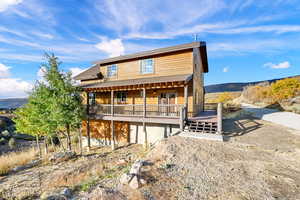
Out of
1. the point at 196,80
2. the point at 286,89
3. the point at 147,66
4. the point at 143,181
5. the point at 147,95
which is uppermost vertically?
the point at 147,66

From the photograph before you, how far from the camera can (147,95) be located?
11906 mm

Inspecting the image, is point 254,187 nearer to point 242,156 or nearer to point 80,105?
point 242,156

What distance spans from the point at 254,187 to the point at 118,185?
390 cm

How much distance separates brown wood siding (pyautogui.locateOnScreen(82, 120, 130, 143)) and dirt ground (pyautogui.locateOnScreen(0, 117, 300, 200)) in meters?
5.22

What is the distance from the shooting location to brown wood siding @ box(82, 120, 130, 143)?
40.5ft

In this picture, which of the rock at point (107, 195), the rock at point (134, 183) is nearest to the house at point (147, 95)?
the rock at point (134, 183)

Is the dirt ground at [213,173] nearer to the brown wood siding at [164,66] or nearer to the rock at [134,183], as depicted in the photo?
the rock at [134,183]

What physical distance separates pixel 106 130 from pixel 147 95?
5.32 m

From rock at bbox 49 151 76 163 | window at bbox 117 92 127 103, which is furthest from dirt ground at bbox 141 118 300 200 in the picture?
rock at bbox 49 151 76 163

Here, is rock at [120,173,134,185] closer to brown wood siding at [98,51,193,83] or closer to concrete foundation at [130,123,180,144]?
concrete foundation at [130,123,180,144]

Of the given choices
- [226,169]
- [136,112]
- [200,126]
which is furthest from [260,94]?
[226,169]

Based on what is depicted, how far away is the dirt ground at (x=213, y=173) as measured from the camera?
3.54m

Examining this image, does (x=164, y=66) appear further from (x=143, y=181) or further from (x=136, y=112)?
(x=143, y=181)

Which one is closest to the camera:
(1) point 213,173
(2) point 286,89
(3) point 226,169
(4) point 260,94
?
(1) point 213,173
